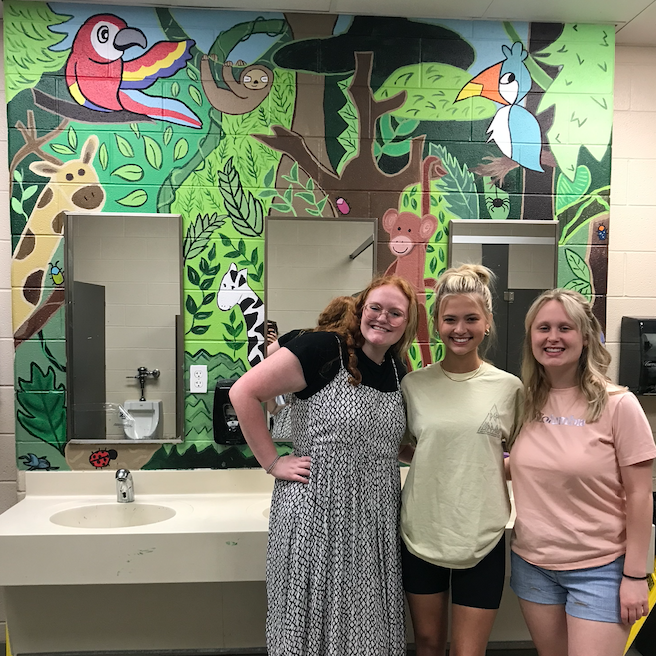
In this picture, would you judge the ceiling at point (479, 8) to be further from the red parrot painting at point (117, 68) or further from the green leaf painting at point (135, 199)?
the green leaf painting at point (135, 199)

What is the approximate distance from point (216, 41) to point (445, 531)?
2.25 metres

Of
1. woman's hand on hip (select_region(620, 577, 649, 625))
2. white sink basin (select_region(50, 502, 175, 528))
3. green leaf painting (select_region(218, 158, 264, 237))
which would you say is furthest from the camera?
green leaf painting (select_region(218, 158, 264, 237))

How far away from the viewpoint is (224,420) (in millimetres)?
2555

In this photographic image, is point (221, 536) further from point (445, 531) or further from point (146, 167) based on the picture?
point (146, 167)

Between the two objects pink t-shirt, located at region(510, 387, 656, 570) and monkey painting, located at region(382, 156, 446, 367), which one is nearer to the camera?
pink t-shirt, located at region(510, 387, 656, 570)

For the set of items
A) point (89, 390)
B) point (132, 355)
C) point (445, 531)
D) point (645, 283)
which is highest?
point (645, 283)

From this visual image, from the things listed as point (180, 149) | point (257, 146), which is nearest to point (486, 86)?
point (257, 146)

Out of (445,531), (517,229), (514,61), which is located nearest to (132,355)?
(445,531)

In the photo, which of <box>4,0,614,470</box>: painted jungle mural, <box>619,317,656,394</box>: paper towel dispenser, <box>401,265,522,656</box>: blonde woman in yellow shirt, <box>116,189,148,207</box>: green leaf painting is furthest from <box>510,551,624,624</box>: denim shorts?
<box>116,189,148,207</box>: green leaf painting

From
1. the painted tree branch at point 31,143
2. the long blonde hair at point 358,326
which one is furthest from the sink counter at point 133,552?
the painted tree branch at point 31,143

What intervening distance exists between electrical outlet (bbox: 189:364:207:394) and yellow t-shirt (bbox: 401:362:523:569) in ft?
3.90

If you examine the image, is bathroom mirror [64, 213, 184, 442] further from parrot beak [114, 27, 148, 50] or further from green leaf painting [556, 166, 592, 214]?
green leaf painting [556, 166, 592, 214]

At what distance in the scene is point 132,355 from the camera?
8.41 feet

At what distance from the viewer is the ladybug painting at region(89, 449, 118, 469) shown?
255 cm
